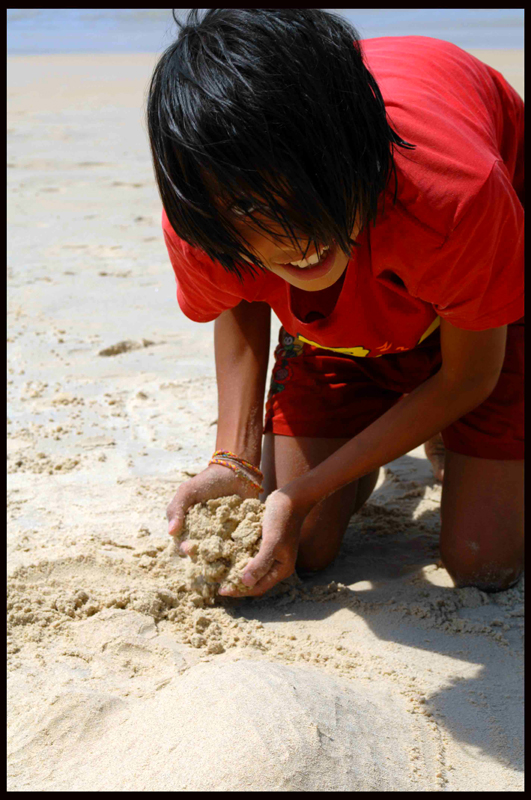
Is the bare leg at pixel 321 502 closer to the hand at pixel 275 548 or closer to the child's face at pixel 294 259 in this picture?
the hand at pixel 275 548

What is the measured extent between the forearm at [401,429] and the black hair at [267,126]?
57cm

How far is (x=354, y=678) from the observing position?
1.54m

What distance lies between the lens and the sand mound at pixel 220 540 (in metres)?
1.74

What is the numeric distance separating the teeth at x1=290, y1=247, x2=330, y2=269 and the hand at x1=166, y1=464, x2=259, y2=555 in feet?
2.38

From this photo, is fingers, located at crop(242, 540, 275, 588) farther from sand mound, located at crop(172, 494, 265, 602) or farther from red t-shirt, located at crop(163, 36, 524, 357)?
red t-shirt, located at crop(163, 36, 524, 357)

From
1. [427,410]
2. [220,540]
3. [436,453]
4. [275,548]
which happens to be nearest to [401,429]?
[427,410]

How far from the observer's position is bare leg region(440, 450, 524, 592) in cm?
191

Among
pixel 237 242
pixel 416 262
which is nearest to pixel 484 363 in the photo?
pixel 416 262

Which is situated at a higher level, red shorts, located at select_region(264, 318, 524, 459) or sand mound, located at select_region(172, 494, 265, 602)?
red shorts, located at select_region(264, 318, 524, 459)

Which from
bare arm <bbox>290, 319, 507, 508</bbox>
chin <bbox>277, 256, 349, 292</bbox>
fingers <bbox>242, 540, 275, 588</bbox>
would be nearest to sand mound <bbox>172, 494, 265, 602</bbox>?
fingers <bbox>242, 540, 275, 588</bbox>

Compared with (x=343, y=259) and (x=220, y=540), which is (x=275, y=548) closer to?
(x=220, y=540)

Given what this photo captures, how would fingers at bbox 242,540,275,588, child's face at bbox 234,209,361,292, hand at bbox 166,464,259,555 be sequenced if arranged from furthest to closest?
hand at bbox 166,464,259,555 → fingers at bbox 242,540,275,588 → child's face at bbox 234,209,361,292

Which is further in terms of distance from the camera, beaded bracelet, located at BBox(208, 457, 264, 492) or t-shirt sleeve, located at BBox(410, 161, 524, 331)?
beaded bracelet, located at BBox(208, 457, 264, 492)

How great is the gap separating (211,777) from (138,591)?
0.59 metres
